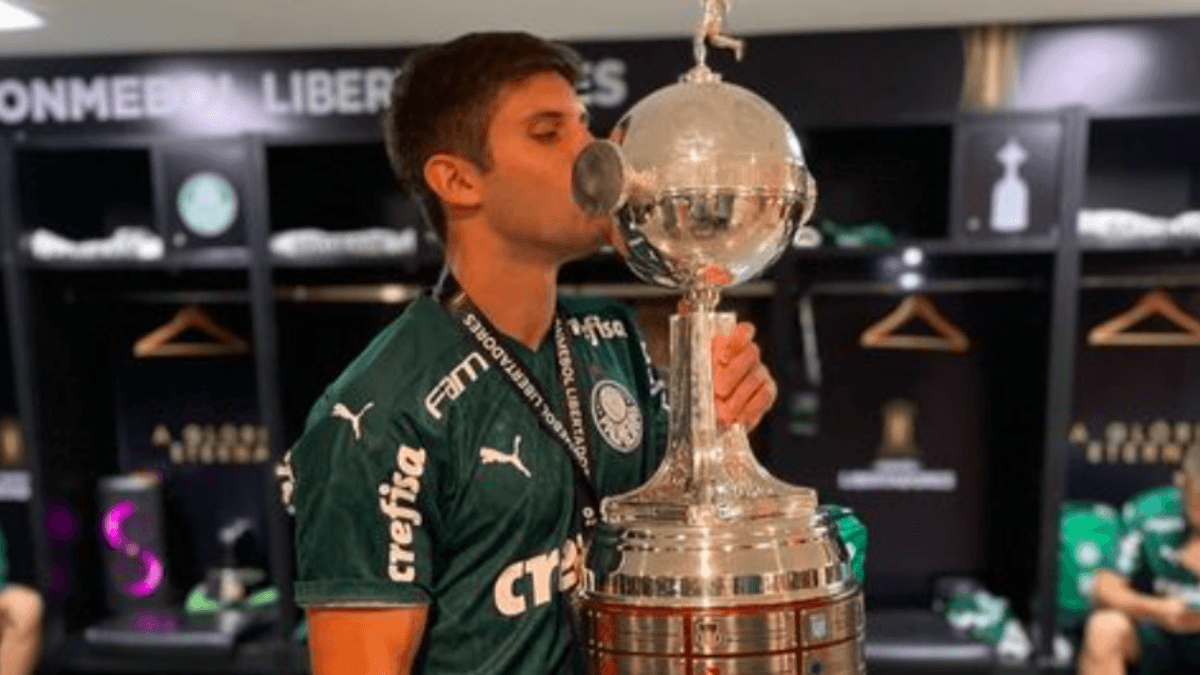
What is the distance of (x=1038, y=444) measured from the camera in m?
3.64

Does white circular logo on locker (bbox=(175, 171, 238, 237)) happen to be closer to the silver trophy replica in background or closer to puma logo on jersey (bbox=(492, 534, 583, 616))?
puma logo on jersey (bbox=(492, 534, 583, 616))

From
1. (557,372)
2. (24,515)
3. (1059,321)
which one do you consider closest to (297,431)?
(24,515)

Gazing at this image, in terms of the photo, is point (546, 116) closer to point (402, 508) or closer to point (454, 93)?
point (454, 93)

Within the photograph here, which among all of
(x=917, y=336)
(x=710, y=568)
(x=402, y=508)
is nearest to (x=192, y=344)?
(x=917, y=336)

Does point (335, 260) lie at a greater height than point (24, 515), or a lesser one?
greater

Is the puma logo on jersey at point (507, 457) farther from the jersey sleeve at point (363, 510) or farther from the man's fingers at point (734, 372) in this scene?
the man's fingers at point (734, 372)

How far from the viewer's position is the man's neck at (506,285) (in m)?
1.15

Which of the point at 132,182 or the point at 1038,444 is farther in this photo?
the point at 132,182

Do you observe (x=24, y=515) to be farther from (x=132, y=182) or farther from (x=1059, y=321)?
(x=1059, y=321)

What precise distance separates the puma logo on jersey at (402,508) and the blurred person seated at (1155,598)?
10.2 ft

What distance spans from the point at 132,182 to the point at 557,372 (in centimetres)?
358

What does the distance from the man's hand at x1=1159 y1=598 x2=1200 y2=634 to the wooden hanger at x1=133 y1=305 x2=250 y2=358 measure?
3265 mm

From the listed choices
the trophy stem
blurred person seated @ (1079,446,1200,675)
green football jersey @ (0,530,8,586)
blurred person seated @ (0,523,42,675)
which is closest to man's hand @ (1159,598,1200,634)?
blurred person seated @ (1079,446,1200,675)

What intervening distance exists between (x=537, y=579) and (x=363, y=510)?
0.65 feet
